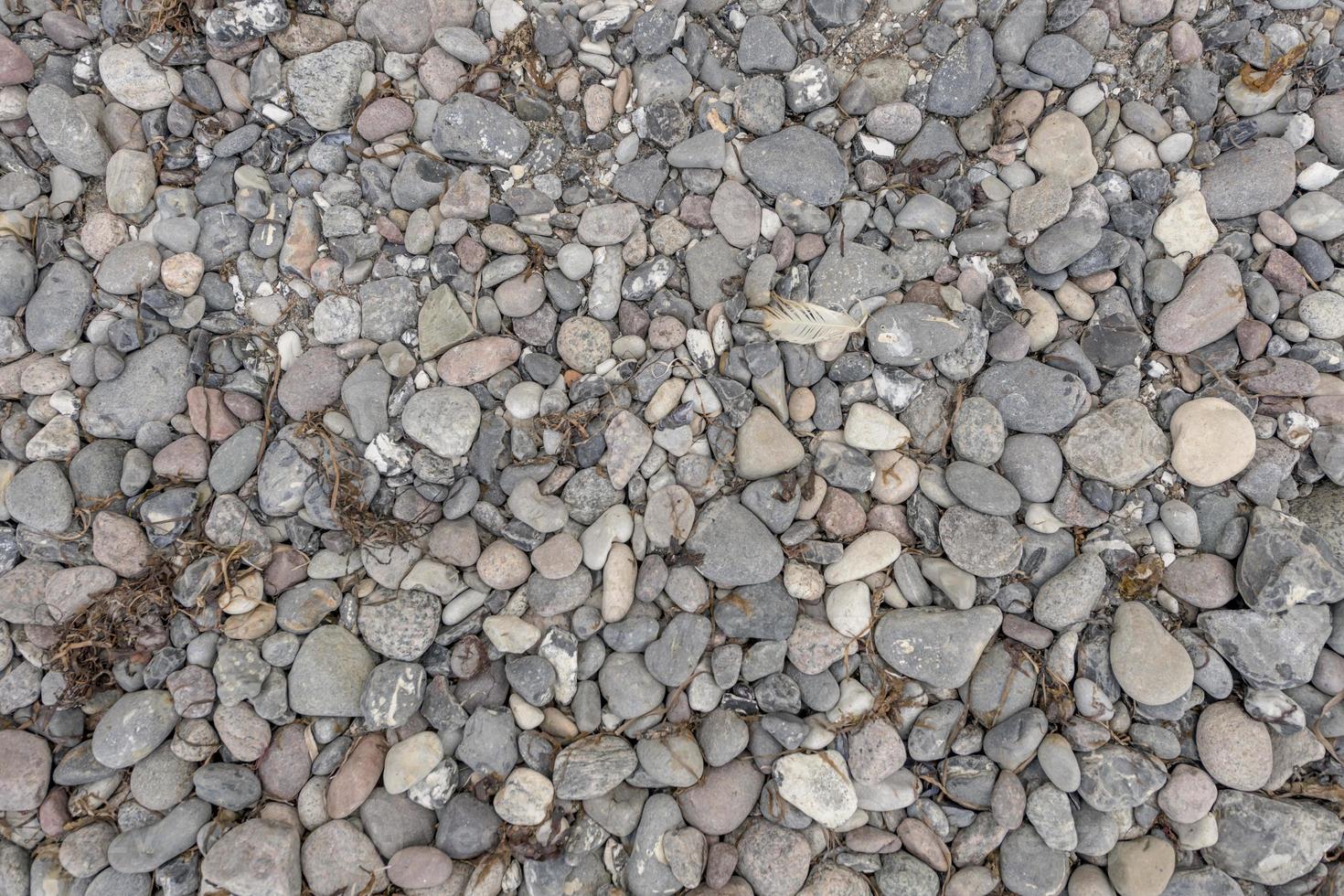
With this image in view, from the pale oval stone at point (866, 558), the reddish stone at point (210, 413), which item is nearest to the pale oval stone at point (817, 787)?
the pale oval stone at point (866, 558)

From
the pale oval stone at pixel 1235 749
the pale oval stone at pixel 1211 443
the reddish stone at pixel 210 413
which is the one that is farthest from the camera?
the reddish stone at pixel 210 413

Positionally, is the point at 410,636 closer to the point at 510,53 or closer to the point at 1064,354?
the point at 510,53

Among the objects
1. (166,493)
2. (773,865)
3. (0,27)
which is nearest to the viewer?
(773,865)

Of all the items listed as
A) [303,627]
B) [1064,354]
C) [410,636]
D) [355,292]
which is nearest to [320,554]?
[303,627]

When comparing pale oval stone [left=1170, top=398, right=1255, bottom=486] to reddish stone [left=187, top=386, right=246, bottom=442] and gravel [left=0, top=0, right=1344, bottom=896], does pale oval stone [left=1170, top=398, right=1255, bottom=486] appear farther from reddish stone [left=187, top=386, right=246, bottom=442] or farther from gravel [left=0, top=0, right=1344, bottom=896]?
reddish stone [left=187, top=386, right=246, bottom=442]

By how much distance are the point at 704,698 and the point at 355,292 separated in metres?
2.16

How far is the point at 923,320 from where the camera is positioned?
2.94m

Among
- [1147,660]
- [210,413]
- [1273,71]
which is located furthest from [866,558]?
[210,413]

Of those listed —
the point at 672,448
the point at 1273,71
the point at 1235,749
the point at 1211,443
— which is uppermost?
the point at 1273,71

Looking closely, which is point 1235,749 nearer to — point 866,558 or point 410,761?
point 866,558

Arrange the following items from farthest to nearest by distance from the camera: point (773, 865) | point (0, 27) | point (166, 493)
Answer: point (0, 27) < point (166, 493) < point (773, 865)

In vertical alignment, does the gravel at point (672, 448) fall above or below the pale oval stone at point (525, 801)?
above

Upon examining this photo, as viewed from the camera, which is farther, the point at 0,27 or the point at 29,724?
the point at 0,27

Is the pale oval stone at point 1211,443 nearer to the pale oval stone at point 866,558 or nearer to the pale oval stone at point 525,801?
the pale oval stone at point 866,558
